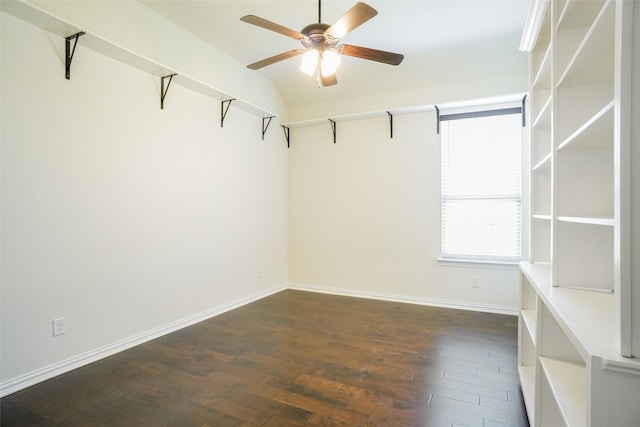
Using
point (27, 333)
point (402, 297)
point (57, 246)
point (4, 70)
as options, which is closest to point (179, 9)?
point (4, 70)

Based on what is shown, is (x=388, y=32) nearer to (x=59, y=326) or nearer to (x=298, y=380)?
(x=298, y=380)

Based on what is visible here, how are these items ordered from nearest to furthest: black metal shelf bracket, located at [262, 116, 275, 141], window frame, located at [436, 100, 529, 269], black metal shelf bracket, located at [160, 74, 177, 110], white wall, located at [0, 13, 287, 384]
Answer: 1. white wall, located at [0, 13, 287, 384]
2. black metal shelf bracket, located at [160, 74, 177, 110]
3. window frame, located at [436, 100, 529, 269]
4. black metal shelf bracket, located at [262, 116, 275, 141]

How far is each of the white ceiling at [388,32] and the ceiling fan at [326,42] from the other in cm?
75

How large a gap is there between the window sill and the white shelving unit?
1.52m

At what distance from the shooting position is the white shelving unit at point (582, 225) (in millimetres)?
792

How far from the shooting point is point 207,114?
3.59 m

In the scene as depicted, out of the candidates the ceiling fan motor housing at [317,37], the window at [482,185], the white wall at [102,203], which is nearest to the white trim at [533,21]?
the ceiling fan motor housing at [317,37]

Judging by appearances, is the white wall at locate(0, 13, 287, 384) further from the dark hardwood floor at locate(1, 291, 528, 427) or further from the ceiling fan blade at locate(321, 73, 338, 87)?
the ceiling fan blade at locate(321, 73, 338, 87)

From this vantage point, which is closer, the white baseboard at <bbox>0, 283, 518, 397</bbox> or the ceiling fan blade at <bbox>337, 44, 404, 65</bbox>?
the white baseboard at <bbox>0, 283, 518, 397</bbox>

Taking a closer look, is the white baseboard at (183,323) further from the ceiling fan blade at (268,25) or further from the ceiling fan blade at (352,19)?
the ceiling fan blade at (352,19)

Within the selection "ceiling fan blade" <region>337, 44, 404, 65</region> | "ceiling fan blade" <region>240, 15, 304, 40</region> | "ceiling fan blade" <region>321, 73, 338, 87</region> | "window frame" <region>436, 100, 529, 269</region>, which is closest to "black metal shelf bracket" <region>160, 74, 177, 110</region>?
"ceiling fan blade" <region>240, 15, 304, 40</region>

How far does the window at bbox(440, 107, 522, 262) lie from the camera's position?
12.3ft

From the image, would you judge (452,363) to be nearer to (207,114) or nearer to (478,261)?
(478,261)

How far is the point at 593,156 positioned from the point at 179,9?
3.40 metres
